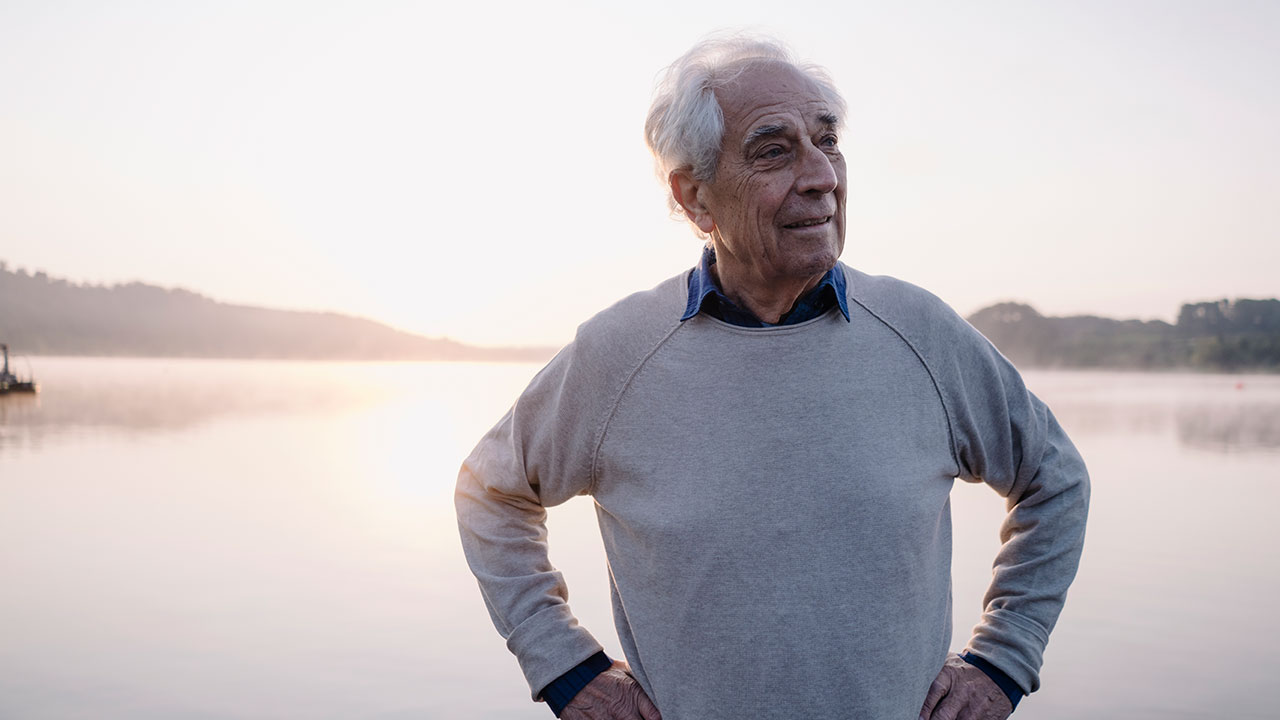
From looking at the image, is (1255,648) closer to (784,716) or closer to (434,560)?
(784,716)

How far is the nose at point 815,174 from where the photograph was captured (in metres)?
1.50

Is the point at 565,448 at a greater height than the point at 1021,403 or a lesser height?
lesser

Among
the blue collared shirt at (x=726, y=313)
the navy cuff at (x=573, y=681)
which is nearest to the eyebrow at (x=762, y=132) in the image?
the blue collared shirt at (x=726, y=313)

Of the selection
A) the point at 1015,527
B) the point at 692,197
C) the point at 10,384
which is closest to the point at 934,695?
the point at 1015,527

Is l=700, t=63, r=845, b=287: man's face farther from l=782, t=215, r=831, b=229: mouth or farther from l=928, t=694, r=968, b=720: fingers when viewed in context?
l=928, t=694, r=968, b=720: fingers

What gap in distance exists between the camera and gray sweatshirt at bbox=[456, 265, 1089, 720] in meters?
1.40

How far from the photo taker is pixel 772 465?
1.42 m

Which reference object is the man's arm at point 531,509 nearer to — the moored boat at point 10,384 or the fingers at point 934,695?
the fingers at point 934,695

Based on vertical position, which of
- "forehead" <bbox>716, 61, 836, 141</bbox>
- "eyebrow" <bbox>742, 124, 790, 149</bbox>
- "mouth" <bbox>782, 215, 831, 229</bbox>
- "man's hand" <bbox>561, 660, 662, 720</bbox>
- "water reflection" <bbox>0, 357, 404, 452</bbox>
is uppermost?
"forehead" <bbox>716, 61, 836, 141</bbox>

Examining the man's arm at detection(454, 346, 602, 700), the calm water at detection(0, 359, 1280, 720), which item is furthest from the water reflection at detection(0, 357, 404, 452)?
the man's arm at detection(454, 346, 602, 700)

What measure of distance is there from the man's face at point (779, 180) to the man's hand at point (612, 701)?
0.75m

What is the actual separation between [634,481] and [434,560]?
666 cm

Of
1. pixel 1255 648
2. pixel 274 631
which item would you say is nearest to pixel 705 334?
pixel 274 631

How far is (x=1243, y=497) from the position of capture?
1089 centimetres
